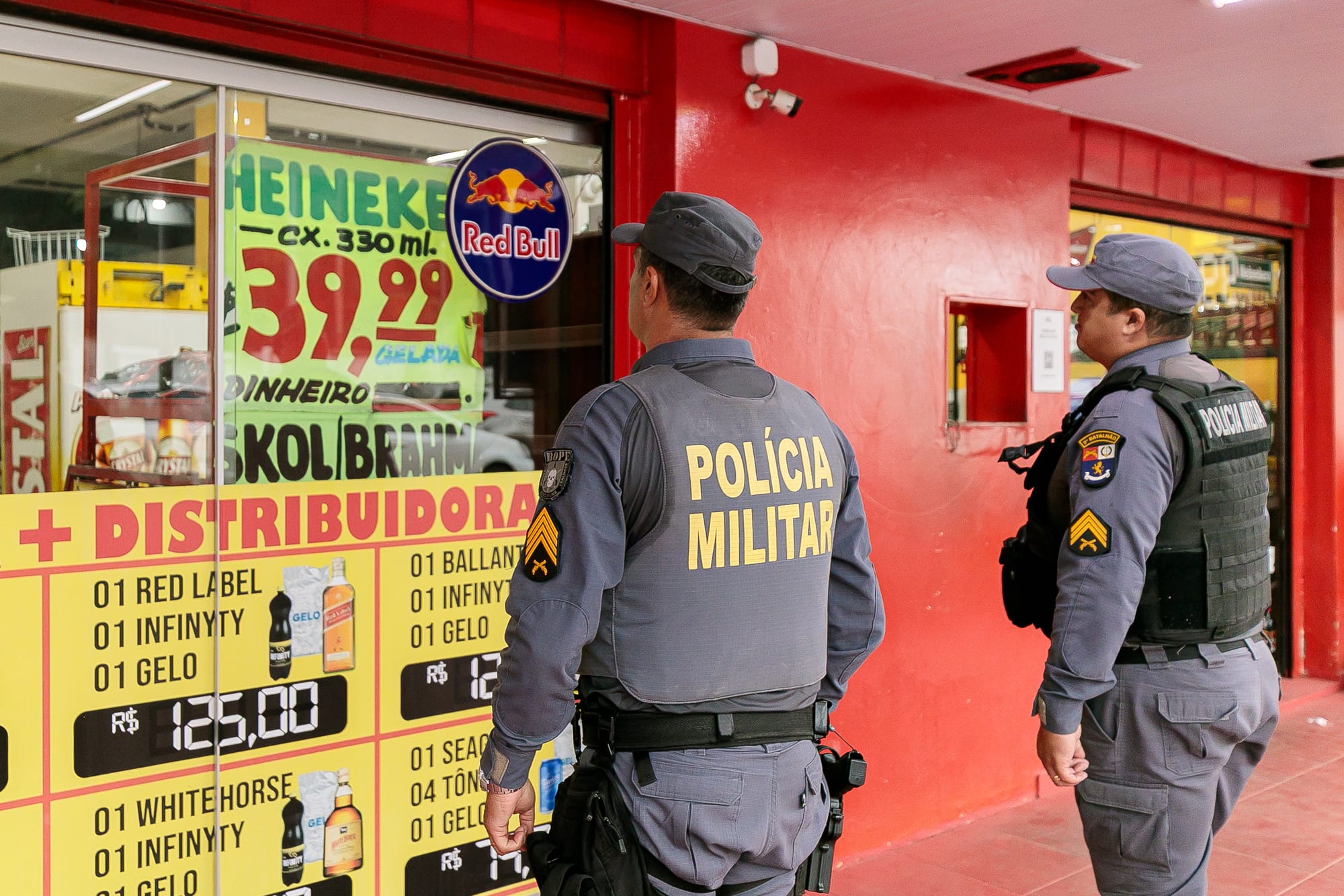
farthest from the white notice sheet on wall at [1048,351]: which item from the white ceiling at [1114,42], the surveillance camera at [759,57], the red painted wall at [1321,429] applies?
the red painted wall at [1321,429]

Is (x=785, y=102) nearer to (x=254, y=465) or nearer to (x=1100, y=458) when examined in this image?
(x=1100, y=458)

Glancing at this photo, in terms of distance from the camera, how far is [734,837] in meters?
2.00

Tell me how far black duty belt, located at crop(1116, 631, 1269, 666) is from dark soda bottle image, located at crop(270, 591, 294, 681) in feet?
6.87

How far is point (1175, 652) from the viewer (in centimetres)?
267

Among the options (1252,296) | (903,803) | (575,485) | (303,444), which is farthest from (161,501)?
(1252,296)

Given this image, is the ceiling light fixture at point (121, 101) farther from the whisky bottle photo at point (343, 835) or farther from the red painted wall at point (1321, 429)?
the red painted wall at point (1321, 429)

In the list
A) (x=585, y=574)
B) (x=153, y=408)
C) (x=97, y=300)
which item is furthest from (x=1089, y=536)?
(x=97, y=300)

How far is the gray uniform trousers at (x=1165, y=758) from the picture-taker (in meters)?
2.63

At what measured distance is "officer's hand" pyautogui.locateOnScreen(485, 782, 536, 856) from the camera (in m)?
1.99

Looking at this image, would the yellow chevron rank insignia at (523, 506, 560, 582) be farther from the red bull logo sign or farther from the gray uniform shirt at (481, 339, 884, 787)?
the red bull logo sign

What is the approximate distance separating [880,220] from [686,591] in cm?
261

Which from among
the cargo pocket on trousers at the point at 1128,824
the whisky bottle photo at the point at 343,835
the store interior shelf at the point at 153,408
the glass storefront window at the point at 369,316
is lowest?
the whisky bottle photo at the point at 343,835

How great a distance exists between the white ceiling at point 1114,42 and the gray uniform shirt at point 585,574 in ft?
6.23

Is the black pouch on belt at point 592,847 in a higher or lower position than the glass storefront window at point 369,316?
lower
